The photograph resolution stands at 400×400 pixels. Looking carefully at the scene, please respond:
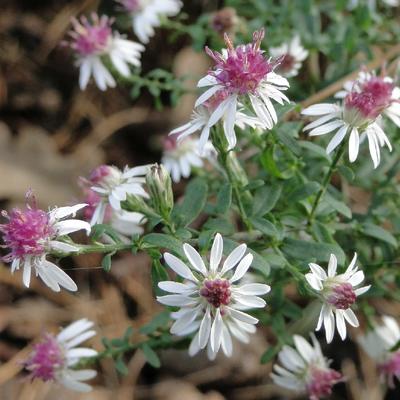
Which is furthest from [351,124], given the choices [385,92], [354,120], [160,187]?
[160,187]

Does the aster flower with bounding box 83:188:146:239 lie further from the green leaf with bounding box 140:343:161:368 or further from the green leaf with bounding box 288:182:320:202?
the green leaf with bounding box 288:182:320:202

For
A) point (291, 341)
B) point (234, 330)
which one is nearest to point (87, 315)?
point (291, 341)

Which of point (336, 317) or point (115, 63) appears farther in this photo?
point (115, 63)

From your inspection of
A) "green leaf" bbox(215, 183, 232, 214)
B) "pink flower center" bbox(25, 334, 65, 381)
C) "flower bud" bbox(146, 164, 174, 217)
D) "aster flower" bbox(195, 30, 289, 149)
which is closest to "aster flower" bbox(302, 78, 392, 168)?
"aster flower" bbox(195, 30, 289, 149)

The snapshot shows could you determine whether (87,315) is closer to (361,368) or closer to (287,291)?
(287,291)

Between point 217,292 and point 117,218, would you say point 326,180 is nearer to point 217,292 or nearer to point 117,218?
point 217,292

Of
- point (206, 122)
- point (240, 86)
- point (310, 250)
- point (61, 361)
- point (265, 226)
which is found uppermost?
point (240, 86)

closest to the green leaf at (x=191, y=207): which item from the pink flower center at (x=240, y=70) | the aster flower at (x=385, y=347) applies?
the pink flower center at (x=240, y=70)
